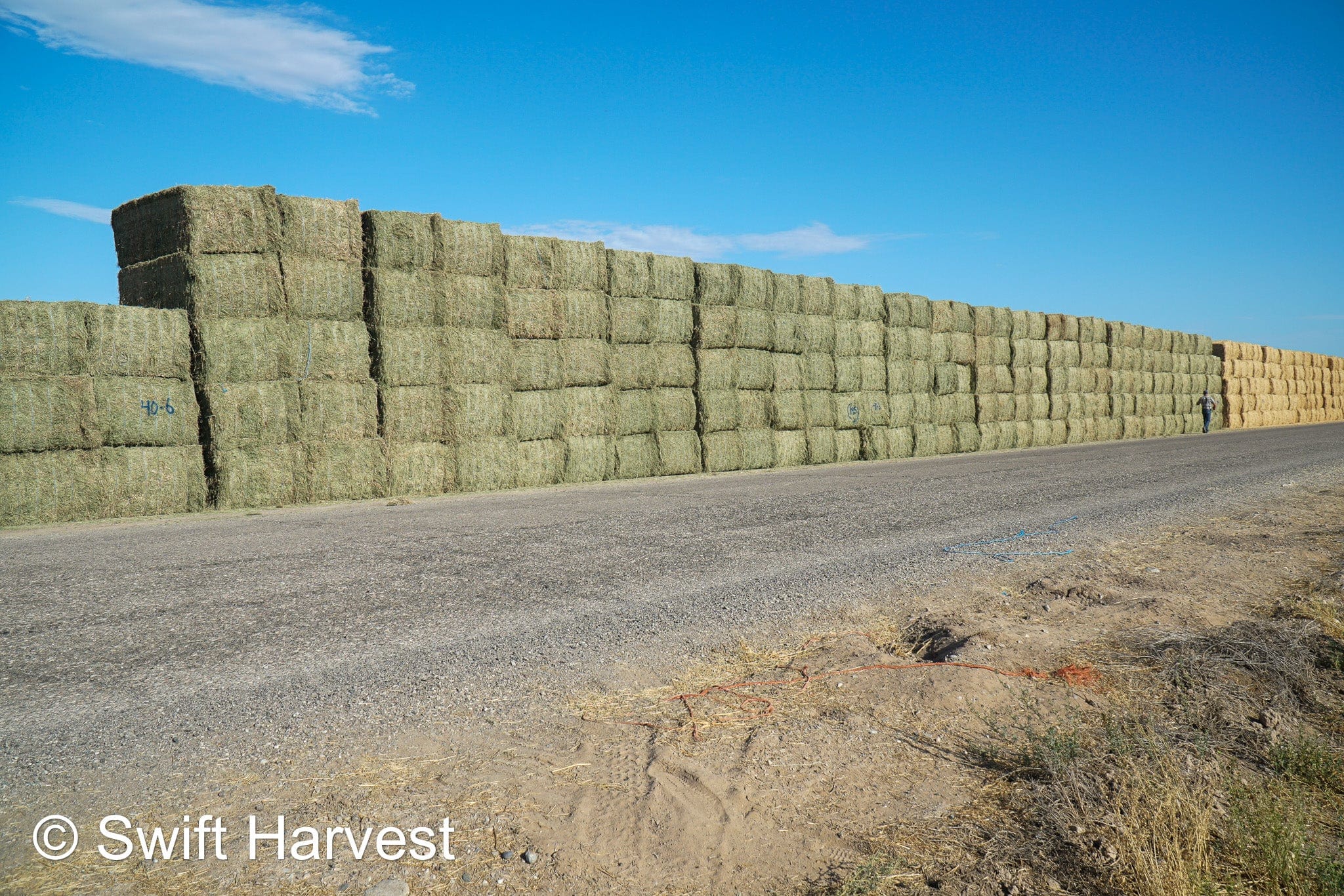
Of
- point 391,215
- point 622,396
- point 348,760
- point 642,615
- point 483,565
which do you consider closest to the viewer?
point 348,760

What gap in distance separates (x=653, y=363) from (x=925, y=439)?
9917 mm

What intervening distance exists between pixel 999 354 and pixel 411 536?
2231 cm

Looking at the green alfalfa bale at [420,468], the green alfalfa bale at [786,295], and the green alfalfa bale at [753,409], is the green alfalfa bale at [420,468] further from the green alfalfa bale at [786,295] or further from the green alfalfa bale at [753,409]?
the green alfalfa bale at [786,295]

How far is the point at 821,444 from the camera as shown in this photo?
19875 mm

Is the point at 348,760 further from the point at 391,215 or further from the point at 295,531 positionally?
the point at 391,215

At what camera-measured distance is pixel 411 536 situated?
8352 millimetres

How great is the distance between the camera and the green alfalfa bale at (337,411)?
39.9 ft

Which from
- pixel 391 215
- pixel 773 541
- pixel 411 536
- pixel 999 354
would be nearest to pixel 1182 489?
pixel 773 541

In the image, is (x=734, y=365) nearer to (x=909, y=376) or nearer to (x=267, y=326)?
(x=909, y=376)

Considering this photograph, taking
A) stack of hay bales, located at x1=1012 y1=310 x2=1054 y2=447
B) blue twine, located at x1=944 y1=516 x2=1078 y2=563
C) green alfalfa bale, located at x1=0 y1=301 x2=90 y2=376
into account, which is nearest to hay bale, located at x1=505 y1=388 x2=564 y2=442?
green alfalfa bale, located at x1=0 y1=301 x2=90 y2=376

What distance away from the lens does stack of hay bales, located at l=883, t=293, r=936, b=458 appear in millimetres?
22000

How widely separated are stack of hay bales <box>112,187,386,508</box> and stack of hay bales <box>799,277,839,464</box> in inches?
407

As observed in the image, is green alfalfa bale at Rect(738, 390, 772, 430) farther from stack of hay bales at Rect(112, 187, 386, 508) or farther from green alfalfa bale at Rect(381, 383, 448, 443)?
stack of hay bales at Rect(112, 187, 386, 508)

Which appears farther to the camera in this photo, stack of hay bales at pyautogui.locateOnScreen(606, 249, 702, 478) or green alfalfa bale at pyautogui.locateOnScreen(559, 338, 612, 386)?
stack of hay bales at pyautogui.locateOnScreen(606, 249, 702, 478)
